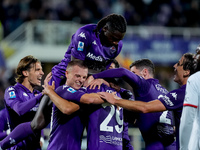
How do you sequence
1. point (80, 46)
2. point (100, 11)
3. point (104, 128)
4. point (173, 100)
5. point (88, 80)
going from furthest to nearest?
1. point (100, 11)
2. point (80, 46)
3. point (88, 80)
4. point (104, 128)
5. point (173, 100)

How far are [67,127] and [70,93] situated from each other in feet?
1.25

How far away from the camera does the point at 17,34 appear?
14.9m

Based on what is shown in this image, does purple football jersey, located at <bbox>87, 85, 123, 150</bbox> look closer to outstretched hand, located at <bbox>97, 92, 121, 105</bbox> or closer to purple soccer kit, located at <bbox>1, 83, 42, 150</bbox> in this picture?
outstretched hand, located at <bbox>97, 92, 121, 105</bbox>

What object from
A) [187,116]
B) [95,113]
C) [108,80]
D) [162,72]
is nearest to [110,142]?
[95,113]

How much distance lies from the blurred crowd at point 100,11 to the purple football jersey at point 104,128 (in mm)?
10736

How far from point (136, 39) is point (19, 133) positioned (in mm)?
10814

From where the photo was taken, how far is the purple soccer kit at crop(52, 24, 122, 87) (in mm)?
5266

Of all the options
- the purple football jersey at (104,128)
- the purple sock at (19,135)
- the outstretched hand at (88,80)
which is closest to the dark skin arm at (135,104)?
the purple football jersey at (104,128)

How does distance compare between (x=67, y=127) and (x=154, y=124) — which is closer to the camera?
(x=67, y=127)

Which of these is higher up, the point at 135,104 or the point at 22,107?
the point at 135,104

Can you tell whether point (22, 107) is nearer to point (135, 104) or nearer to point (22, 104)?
point (22, 104)

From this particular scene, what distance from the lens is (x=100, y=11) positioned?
637 inches

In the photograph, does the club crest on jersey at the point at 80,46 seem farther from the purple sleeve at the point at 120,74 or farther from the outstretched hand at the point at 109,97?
the outstretched hand at the point at 109,97

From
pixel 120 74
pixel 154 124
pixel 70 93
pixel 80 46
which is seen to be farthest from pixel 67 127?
pixel 154 124
